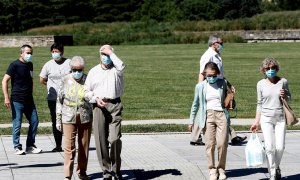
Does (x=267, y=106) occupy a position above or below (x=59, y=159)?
above

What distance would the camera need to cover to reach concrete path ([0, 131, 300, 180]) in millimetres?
11469

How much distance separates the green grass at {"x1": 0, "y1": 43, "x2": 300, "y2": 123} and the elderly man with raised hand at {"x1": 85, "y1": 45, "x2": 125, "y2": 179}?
27.5 ft

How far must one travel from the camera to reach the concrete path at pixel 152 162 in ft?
Result: 37.6

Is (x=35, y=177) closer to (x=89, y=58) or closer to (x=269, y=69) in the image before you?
(x=269, y=69)

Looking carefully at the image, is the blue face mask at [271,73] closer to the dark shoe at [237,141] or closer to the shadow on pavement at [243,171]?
the shadow on pavement at [243,171]

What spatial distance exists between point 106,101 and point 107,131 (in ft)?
1.39

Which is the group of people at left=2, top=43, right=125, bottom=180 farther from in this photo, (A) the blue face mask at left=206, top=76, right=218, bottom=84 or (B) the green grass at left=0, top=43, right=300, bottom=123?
(B) the green grass at left=0, top=43, right=300, bottom=123

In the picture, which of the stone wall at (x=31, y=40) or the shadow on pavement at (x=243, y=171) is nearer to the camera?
the shadow on pavement at (x=243, y=171)

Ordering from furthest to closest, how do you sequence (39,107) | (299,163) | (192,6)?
(192,6), (39,107), (299,163)

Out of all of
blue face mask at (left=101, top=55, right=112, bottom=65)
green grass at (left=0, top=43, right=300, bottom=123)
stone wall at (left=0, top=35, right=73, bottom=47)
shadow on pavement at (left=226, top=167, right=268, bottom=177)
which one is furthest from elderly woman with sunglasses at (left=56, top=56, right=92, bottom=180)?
stone wall at (left=0, top=35, right=73, bottom=47)

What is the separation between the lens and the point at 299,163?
493 inches

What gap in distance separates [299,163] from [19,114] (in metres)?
4.71

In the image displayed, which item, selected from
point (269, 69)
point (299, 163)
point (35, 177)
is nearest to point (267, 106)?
point (269, 69)

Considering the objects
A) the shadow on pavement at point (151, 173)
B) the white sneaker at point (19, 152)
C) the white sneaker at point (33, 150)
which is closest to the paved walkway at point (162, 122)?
the white sneaker at point (33, 150)
